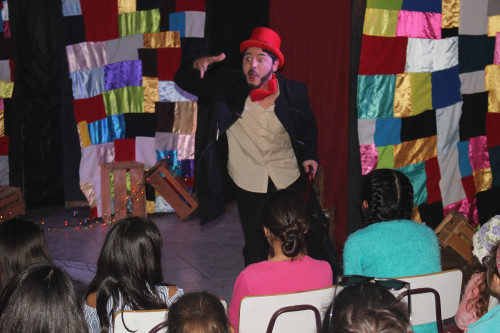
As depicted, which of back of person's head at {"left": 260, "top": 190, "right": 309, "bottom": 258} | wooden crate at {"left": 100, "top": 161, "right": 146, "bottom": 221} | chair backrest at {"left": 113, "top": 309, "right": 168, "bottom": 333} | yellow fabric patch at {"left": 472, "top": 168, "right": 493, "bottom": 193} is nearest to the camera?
chair backrest at {"left": 113, "top": 309, "right": 168, "bottom": 333}

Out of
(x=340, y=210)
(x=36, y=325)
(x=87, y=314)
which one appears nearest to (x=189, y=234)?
(x=340, y=210)

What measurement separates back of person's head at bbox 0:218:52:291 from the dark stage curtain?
3.73 meters

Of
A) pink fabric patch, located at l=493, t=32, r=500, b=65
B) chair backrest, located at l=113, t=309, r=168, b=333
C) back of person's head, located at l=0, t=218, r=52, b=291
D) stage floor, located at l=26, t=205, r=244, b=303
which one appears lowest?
stage floor, located at l=26, t=205, r=244, b=303

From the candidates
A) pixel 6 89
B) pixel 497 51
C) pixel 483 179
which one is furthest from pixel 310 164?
pixel 6 89

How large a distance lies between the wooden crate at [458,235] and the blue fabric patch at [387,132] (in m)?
0.65

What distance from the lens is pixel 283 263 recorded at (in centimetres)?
252

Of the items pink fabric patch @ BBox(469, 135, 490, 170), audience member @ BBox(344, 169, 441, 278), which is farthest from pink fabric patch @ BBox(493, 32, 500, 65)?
audience member @ BBox(344, 169, 441, 278)

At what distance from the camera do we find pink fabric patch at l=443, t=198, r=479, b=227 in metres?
5.15

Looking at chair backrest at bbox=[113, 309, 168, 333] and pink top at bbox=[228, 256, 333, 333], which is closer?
chair backrest at bbox=[113, 309, 168, 333]

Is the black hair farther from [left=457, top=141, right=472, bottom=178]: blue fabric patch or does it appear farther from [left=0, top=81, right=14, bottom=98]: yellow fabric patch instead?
[left=0, top=81, right=14, bottom=98]: yellow fabric patch

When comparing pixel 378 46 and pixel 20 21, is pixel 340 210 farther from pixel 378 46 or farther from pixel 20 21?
pixel 20 21

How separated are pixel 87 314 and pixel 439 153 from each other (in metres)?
3.36

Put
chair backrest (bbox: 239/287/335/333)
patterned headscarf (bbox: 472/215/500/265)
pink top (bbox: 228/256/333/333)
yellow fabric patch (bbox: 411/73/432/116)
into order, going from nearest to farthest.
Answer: chair backrest (bbox: 239/287/335/333)
pink top (bbox: 228/256/333/333)
patterned headscarf (bbox: 472/215/500/265)
yellow fabric patch (bbox: 411/73/432/116)

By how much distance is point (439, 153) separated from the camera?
497 centimetres
